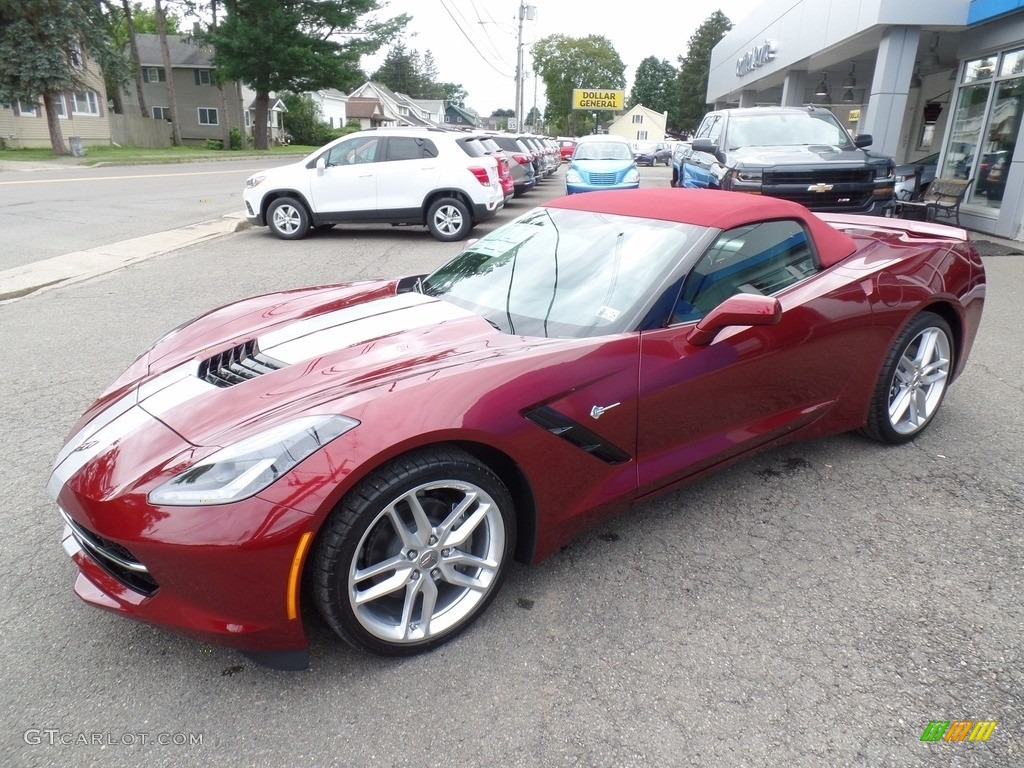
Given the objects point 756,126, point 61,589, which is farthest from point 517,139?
point 61,589

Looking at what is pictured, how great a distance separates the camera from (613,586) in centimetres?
269

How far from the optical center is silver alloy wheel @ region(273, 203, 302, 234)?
1104 cm

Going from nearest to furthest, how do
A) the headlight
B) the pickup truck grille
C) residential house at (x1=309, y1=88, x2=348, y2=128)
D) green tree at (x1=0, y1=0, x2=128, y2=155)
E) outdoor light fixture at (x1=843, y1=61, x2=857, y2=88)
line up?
the headlight, the pickup truck grille, outdoor light fixture at (x1=843, y1=61, x2=857, y2=88), green tree at (x1=0, y1=0, x2=128, y2=155), residential house at (x1=309, y1=88, x2=348, y2=128)

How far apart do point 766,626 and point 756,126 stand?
944 centimetres

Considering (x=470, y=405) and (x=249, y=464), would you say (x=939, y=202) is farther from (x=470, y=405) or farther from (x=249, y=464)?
(x=249, y=464)

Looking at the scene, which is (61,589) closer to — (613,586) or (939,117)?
(613,586)

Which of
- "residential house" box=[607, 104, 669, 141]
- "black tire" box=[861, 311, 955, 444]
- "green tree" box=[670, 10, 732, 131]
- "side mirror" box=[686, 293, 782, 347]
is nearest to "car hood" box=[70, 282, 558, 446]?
"side mirror" box=[686, 293, 782, 347]

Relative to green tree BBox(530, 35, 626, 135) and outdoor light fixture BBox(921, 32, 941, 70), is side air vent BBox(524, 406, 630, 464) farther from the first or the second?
green tree BBox(530, 35, 626, 135)

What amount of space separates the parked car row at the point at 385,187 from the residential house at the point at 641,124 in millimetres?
95573

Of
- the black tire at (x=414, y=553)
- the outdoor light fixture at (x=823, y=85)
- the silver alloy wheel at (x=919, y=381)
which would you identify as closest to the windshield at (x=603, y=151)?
the outdoor light fixture at (x=823, y=85)

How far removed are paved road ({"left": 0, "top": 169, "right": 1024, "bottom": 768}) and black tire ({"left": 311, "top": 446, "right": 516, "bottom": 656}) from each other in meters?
0.14

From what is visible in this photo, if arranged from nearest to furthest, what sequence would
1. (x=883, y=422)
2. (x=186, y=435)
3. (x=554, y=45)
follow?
(x=186, y=435) → (x=883, y=422) → (x=554, y=45)

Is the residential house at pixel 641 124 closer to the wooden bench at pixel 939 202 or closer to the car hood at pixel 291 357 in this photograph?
the wooden bench at pixel 939 202

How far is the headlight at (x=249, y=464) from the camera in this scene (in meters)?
1.98
